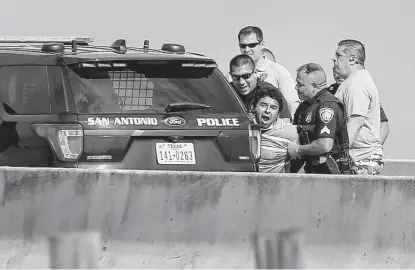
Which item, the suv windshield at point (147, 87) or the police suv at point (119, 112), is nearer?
the police suv at point (119, 112)

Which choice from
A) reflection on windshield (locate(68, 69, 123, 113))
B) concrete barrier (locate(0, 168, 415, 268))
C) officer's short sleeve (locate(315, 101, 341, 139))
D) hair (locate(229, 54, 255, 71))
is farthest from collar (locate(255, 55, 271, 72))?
concrete barrier (locate(0, 168, 415, 268))

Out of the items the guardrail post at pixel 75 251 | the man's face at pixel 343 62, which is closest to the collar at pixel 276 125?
the man's face at pixel 343 62

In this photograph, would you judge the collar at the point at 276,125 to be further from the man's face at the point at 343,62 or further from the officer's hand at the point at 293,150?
the man's face at the point at 343,62

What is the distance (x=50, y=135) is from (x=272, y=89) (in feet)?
7.42

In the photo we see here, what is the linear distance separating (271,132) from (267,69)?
1.53 meters

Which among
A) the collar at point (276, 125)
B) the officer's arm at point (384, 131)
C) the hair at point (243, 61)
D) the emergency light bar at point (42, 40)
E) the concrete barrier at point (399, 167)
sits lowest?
the concrete barrier at point (399, 167)

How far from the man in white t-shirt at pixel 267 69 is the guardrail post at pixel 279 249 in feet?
13.0

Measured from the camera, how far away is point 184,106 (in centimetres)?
824

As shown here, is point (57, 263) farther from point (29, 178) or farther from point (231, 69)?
point (231, 69)

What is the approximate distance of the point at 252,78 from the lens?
9.81 metres

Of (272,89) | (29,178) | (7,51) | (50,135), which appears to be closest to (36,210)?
(29,178)

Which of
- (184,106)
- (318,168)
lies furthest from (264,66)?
(184,106)

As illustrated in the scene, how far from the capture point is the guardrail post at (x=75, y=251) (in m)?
6.52

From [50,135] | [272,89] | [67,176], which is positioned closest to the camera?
[67,176]
